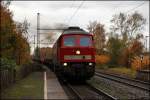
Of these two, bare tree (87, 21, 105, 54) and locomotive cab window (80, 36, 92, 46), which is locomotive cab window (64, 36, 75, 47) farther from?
bare tree (87, 21, 105, 54)

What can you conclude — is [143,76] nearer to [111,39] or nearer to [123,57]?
[123,57]

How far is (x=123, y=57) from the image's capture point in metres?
68.9

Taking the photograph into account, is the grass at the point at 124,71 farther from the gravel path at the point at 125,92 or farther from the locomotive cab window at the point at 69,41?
the gravel path at the point at 125,92

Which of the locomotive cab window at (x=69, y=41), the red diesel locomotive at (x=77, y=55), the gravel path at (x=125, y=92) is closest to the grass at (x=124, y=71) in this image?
the red diesel locomotive at (x=77, y=55)

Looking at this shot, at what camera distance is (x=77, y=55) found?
29.2 m

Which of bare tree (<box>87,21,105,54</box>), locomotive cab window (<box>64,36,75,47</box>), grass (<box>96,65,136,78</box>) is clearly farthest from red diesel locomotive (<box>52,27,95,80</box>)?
bare tree (<box>87,21,105,54</box>)

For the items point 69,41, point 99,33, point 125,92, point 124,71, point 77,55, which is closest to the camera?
point 125,92

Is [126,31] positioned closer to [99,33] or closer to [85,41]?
[99,33]

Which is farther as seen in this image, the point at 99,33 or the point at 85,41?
the point at 99,33

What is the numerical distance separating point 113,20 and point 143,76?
51.5m

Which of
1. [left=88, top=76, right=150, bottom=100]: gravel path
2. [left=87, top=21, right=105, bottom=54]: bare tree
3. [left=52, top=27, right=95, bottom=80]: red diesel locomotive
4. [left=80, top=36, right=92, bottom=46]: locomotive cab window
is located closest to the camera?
[left=88, top=76, right=150, bottom=100]: gravel path

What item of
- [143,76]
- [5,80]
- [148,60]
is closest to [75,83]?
[143,76]

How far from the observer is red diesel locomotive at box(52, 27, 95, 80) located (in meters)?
29.0

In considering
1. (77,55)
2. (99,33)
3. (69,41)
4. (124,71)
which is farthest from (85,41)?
(99,33)
